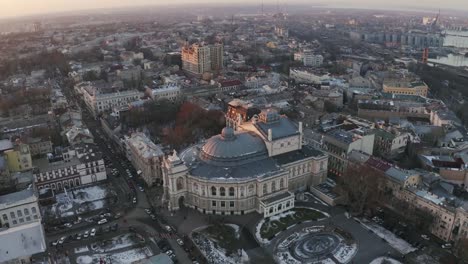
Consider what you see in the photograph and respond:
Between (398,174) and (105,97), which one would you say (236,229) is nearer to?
(398,174)

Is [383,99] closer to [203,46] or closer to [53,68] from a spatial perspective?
[203,46]

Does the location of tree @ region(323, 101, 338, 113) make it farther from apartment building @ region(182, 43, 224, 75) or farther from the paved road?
apartment building @ region(182, 43, 224, 75)

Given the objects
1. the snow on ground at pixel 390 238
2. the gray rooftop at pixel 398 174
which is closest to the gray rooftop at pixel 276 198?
the snow on ground at pixel 390 238

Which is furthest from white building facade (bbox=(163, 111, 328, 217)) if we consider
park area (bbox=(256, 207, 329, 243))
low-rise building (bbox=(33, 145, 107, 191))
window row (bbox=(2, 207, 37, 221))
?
window row (bbox=(2, 207, 37, 221))

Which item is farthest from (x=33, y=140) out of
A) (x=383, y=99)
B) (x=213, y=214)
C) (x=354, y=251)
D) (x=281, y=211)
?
(x=383, y=99)

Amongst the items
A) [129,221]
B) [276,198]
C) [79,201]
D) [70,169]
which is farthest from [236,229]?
[70,169]

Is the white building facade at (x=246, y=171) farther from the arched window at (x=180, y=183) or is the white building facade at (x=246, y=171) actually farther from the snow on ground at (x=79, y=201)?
the snow on ground at (x=79, y=201)
